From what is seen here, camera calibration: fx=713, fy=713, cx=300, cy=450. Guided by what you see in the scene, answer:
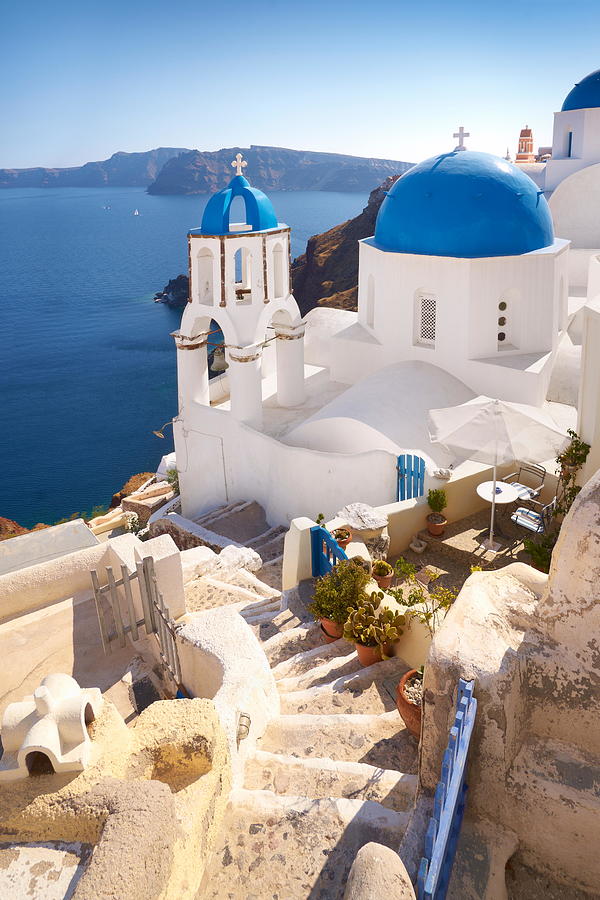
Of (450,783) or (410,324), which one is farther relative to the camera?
(410,324)

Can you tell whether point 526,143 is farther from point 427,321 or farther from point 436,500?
point 436,500

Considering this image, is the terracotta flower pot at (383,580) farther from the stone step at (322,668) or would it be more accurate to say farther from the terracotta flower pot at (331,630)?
the stone step at (322,668)

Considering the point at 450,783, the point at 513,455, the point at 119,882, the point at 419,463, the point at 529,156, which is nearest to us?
the point at 119,882

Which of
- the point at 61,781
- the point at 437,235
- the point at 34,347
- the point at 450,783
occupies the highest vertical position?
the point at 437,235

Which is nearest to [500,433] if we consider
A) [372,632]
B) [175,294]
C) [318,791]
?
[372,632]

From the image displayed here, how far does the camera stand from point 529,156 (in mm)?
39219

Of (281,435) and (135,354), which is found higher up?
(281,435)

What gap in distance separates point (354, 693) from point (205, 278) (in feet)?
35.0

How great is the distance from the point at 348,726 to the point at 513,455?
5.25 m

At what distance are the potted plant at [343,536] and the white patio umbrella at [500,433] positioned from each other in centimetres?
181

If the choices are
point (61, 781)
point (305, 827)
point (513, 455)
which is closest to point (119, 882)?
point (61, 781)

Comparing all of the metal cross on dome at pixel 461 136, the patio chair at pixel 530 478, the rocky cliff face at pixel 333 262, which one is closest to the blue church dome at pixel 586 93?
the metal cross on dome at pixel 461 136

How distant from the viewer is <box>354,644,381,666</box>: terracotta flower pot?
663cm

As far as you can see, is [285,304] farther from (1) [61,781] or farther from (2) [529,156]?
(2) [529,156]
